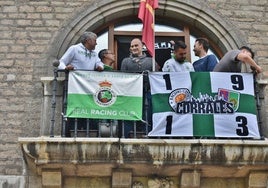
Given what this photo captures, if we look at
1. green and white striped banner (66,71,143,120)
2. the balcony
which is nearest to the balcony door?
green and white striped banner (66,71,143,120)

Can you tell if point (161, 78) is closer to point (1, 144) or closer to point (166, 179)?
point (166, 179)

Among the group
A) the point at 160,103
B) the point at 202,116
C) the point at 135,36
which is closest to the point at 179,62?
the point at 160,103

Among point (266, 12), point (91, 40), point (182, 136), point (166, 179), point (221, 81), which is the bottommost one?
point (166, 179)

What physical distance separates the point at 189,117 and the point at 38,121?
7.41 feet

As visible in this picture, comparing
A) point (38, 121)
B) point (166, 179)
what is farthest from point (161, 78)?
point (38, 121)

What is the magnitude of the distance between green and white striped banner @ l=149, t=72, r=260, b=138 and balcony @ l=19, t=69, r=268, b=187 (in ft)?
0.51

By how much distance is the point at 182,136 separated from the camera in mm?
7793

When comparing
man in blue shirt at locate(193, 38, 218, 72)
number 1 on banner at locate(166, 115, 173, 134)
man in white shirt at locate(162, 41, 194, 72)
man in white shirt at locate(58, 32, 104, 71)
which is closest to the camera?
number 1 on banner at locate(166, 115, 173, 134)

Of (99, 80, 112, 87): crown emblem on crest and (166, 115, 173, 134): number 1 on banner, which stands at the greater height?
(99, 80, 112, 87): crown emblem on crest

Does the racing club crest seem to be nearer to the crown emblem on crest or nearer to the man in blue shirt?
the crown emblem on crest

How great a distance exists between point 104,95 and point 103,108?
0.19 m

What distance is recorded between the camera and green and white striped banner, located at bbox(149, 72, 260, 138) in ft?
25.8

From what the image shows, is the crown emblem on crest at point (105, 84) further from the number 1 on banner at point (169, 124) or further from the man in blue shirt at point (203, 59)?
the man in blue shirt at point (203, 59)

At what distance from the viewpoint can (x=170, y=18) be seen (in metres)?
10.1
